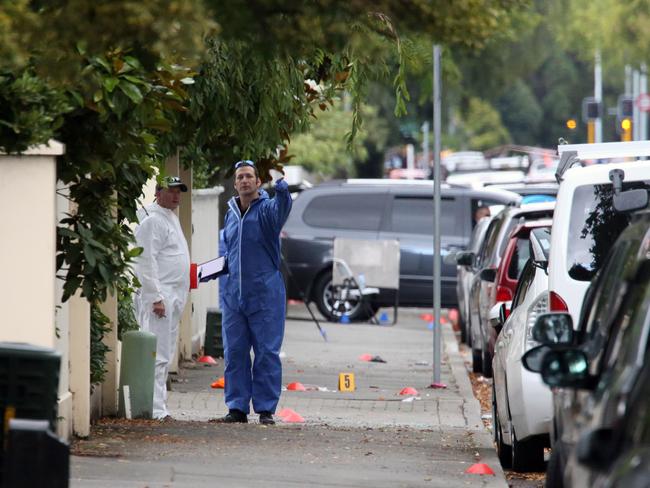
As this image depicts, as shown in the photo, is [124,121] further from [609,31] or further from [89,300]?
[609,31]

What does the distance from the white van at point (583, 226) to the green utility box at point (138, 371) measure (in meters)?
3.14

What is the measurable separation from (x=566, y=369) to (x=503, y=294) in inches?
360

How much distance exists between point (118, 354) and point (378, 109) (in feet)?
131

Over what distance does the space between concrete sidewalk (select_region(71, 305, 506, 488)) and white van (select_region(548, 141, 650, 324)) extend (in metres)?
1.15

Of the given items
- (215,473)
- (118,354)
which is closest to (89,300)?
(215,473)

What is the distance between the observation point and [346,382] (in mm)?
15195

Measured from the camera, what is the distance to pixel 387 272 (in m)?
23.0

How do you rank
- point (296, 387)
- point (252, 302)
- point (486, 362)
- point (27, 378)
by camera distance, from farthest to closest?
point (486, 362) < point (296, 387) < point (252, 302) < point (27, 378)

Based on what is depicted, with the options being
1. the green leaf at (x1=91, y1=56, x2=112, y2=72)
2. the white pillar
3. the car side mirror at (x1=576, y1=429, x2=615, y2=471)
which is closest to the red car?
the white pillar

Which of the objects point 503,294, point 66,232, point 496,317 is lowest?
point 496,317

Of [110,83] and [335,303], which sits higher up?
[110,83]

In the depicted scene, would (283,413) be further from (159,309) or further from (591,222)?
(591,222)

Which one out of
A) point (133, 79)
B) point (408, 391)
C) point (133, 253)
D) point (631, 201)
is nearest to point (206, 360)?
point (408, 391)

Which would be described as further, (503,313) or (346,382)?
(346,382)
